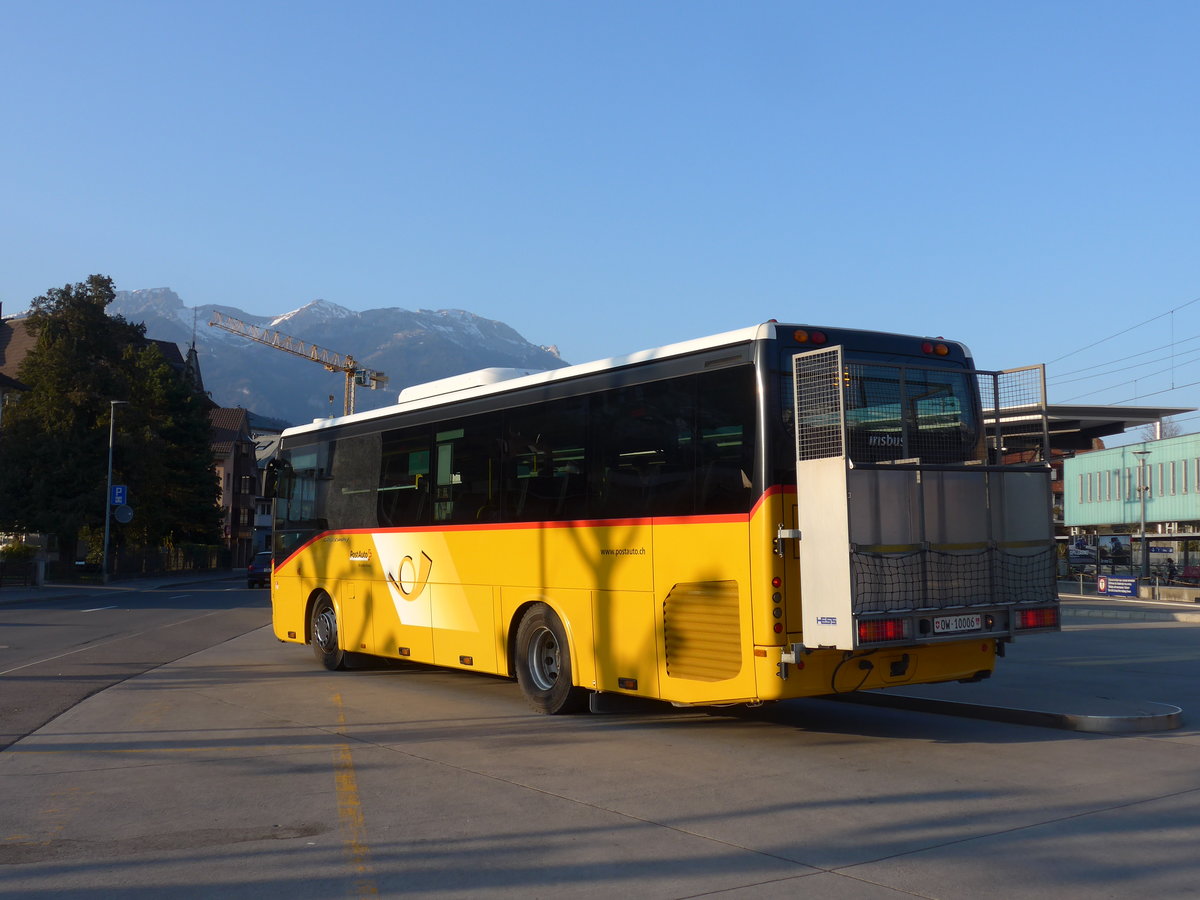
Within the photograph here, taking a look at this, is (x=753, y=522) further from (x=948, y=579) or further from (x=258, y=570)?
(x=258, y=570)

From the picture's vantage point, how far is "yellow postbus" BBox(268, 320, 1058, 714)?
8.72 meters

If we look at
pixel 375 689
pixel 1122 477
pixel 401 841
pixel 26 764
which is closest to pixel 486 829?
pixel 401 841

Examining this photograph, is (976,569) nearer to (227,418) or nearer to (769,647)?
(769,647)

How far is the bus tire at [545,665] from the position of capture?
1101 cm

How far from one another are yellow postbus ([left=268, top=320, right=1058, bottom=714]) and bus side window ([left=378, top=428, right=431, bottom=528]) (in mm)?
1037

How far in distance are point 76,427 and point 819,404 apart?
58.5m

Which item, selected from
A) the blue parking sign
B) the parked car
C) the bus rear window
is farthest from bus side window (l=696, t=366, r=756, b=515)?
the parked car

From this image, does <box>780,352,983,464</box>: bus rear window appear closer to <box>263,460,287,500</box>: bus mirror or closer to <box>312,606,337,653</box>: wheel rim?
<box>312,606,337,653</box>: wheel rim

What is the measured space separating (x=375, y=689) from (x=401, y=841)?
7516mm

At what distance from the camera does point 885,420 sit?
9398mm

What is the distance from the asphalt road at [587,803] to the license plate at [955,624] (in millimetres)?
1003

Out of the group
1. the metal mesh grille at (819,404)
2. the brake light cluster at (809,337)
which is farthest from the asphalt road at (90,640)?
the brake light cluster at (809,337)

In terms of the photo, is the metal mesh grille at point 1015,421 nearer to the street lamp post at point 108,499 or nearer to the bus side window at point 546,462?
the bus side window at point 546,462

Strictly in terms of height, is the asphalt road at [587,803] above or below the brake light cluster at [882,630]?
below
